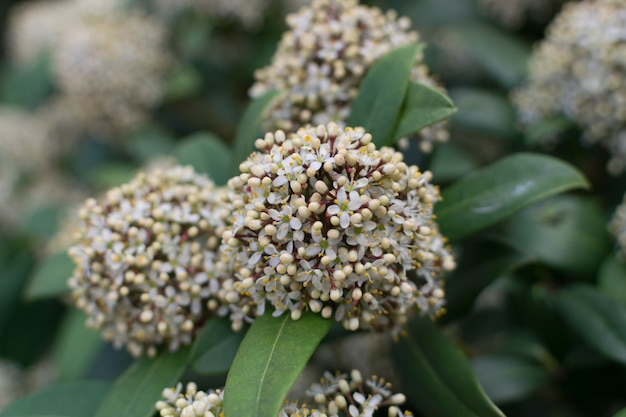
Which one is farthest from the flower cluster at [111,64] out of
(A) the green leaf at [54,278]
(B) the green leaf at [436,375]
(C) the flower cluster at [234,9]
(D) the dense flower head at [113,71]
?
(B) the green leaf at [436,375]

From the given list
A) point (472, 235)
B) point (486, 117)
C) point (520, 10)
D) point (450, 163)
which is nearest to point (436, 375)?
point (472, 235)

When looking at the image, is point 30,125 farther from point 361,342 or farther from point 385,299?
point 385,299

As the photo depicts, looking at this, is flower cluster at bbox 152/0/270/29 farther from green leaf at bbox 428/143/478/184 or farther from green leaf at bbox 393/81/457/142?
green leaf at bbox 393/81/457/142

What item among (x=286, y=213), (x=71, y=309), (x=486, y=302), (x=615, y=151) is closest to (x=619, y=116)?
(x=615, y=151)

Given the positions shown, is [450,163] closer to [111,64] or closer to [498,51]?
[498,51]

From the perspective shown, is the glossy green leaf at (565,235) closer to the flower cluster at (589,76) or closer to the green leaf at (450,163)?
the flower cluster at (589,76)
